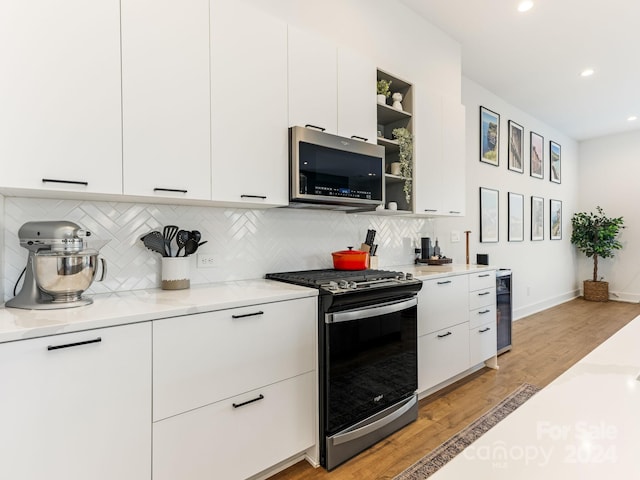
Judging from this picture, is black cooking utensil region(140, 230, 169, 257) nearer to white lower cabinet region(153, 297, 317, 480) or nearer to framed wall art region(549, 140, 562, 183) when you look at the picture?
white lower cabinet region(153, 297, 317, 480)

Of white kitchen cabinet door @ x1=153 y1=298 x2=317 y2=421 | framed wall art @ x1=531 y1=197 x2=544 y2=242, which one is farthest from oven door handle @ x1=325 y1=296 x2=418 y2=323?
framed wall art @ x1=531 y1=197 x2=544 y2=242

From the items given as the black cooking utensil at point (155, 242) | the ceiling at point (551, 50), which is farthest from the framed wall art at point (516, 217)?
the black cooking utensil at point (155, 242)

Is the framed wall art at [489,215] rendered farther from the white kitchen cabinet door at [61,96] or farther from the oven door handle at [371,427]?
the white kitchen cabinet door at [61,96]

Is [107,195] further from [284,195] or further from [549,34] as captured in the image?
[549,34]

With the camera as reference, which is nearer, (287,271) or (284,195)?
(284,195)

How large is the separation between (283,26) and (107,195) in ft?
4.55

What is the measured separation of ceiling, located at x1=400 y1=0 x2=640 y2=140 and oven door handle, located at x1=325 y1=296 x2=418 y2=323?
252cm

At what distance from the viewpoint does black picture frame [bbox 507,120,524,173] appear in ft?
16.6

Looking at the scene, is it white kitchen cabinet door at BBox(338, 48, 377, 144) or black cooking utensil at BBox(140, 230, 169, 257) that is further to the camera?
white kitchen cabinet door at BBox(338, 48, 377, 144)

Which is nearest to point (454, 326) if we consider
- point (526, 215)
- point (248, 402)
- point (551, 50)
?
point (248, 402)

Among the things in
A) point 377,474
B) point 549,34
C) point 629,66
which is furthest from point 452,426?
point 629,66

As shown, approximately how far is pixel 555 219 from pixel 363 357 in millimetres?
5768

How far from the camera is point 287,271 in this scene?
254 cm

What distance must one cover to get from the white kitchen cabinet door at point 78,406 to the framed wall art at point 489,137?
173 inches
